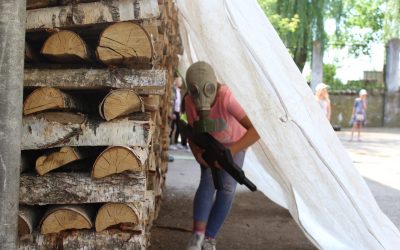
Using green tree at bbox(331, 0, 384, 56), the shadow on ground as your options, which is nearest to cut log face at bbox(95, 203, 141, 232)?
the shadow on ground

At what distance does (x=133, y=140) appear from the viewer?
346cm

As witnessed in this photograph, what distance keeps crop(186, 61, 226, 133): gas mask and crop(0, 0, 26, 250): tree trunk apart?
1.78m

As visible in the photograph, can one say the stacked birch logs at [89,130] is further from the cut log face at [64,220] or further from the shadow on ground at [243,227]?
the shadow on ground at [243,227]

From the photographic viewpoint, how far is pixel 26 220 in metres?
3.45

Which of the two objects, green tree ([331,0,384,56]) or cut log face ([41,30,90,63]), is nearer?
cut log face ([41,30,90,63])

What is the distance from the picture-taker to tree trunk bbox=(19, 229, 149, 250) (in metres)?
3.47

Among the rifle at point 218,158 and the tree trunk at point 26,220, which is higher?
the rifle at point 218,158

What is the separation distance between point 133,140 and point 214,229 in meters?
1.36

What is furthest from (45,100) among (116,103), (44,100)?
(116,103)

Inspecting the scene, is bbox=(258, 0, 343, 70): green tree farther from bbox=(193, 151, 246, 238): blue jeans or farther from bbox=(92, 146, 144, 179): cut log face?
bbox=(92, 146, 144, 179): cut log face

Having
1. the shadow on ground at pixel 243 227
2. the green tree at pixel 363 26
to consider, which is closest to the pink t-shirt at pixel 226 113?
the shadow on ground at pixel 243 227

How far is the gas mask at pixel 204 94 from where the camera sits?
167 inches

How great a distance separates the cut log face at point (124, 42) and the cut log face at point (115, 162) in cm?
57

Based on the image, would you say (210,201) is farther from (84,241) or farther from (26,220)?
(26,220)
